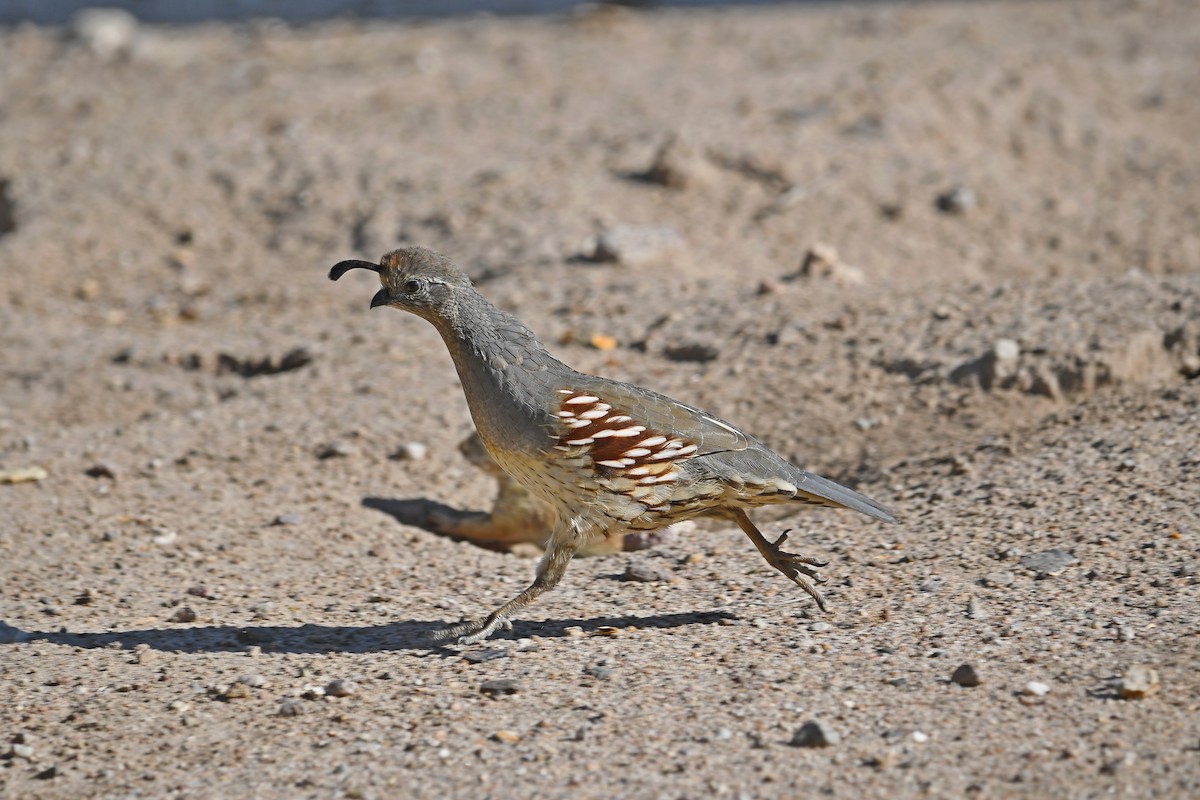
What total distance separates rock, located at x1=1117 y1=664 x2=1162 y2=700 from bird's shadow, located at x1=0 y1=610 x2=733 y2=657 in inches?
50.6

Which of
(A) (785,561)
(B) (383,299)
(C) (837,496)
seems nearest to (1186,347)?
(C) (837,496)

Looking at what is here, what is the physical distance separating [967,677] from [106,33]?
1092 centimetres

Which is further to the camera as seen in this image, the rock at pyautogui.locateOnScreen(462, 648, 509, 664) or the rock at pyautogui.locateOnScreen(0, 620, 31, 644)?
the rock at pyautogui.locateOnScreen(0, 620, 31, 644)

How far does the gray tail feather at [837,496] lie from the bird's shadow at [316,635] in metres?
0.51

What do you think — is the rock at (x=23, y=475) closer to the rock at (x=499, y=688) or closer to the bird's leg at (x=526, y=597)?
the bird's leg at (x=526, y=597)

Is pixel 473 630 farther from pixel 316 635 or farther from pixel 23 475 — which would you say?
pixel 23 475

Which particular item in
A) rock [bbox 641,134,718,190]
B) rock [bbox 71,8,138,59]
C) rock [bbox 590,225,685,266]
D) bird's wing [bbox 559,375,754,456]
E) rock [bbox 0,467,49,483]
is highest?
rock [bbox 71,8,138,59]

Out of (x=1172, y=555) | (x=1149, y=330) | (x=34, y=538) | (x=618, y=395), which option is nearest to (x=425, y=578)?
(x=618, y=395)

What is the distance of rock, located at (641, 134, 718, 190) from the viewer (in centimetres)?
873

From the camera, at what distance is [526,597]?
4.43 m

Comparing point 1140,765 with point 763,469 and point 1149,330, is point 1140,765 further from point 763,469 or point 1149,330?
point 1149,330

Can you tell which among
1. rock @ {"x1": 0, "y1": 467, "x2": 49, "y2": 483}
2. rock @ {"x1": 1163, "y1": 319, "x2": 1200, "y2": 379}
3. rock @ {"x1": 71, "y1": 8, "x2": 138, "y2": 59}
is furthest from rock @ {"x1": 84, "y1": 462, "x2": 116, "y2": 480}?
rock @ {"x1": 71, "y1": 8, "x2": 138, "y2": 59}

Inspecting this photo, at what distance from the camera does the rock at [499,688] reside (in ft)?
13.1

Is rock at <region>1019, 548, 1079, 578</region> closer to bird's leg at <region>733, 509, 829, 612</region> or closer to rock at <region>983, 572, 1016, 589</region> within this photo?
rock at <region>983, 572, 1016, 589</region>
